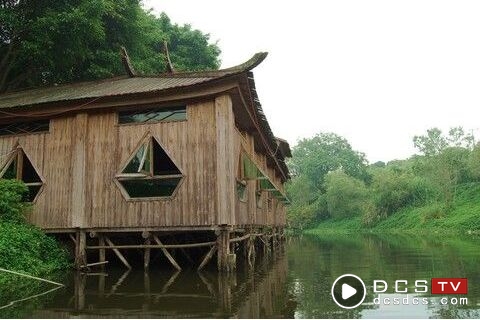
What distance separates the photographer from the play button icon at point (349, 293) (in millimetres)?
7917

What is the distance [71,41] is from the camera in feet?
63.1

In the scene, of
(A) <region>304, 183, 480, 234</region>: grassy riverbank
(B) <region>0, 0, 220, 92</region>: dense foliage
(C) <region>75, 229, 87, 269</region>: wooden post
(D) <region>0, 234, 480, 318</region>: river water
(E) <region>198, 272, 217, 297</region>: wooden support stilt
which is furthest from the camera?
(A) <region>304, 183, 480, 234</region>: grassy riverbank

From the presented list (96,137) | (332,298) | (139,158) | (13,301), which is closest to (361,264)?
(332,298)

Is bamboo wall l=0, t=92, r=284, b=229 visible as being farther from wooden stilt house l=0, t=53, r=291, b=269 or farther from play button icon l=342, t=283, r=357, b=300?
play button icon l=342, t=283, r=357, b=300

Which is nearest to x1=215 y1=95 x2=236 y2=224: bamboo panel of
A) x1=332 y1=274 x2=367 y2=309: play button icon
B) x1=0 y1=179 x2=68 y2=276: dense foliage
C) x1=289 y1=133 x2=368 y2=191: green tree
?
x1=332 y1=274 x2=367 y2=309: play button icon

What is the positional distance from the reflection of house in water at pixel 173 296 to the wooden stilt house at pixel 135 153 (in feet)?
4.17

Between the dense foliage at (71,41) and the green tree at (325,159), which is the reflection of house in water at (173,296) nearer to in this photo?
the dense foliage at (71,41)

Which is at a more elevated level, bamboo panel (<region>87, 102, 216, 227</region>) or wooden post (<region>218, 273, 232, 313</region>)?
bamboo panel (<region>87, 102, 216, 227</region>)

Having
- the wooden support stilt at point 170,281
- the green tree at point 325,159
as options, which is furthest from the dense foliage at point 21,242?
the green tree at point 325,159

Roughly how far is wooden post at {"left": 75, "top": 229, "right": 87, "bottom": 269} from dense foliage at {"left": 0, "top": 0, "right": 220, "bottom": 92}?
9503 millimetres

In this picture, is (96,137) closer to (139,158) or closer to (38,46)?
(139,158)

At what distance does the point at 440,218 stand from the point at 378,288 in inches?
1505

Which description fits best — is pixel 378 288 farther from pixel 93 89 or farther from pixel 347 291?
pixel 93 89

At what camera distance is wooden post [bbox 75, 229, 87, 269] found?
12.6 m
